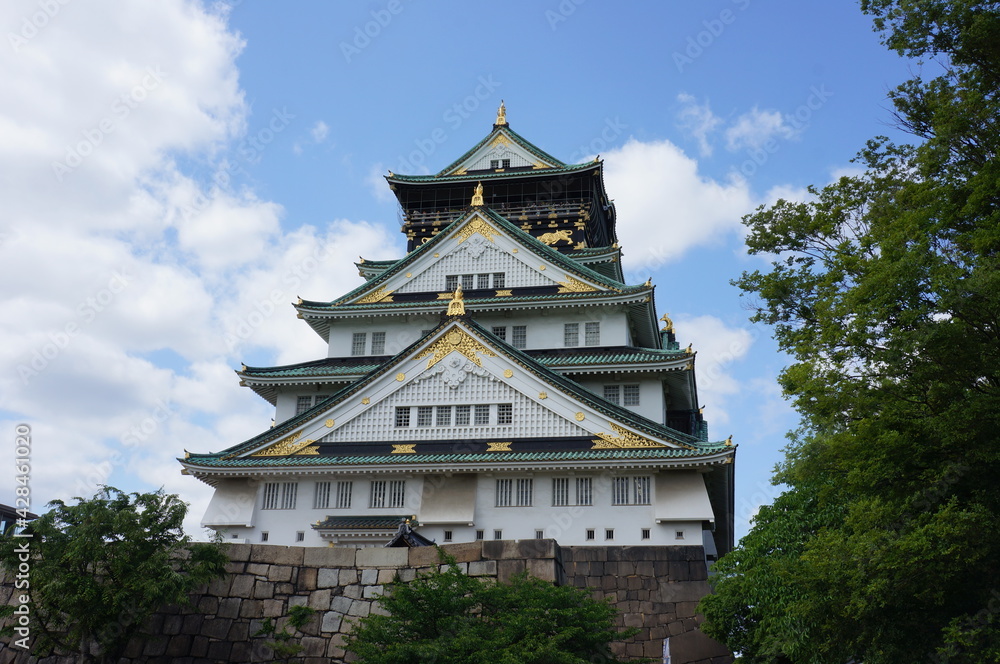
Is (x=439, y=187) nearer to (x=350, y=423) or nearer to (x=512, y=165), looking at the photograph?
(x=512, y=165)

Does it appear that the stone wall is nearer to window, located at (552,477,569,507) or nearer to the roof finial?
window, located at (552,477,569,507)

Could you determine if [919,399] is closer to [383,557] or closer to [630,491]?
[383,557]

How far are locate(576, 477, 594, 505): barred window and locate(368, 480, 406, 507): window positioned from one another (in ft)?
17.2

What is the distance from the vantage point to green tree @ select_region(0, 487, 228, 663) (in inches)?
566

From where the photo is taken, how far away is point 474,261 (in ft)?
111

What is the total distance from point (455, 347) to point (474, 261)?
7.21 meters

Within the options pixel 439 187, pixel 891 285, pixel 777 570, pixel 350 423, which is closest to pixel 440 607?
pixel 777 570

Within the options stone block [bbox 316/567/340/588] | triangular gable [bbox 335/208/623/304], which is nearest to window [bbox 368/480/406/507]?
triangular gable [bbox 335/208/623/304]

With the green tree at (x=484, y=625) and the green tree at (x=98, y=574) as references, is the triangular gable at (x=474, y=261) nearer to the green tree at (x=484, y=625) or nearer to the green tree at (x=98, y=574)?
the green tree at (x=98, y=574)

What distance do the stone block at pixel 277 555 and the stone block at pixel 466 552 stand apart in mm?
2812

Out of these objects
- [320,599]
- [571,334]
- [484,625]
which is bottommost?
[484,625]

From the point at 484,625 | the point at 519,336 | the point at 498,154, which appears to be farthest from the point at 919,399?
the point at 498,154

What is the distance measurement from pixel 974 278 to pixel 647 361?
1750cm

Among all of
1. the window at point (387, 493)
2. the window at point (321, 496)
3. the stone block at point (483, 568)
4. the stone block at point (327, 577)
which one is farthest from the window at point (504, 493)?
the stone block at point (327, 577)
